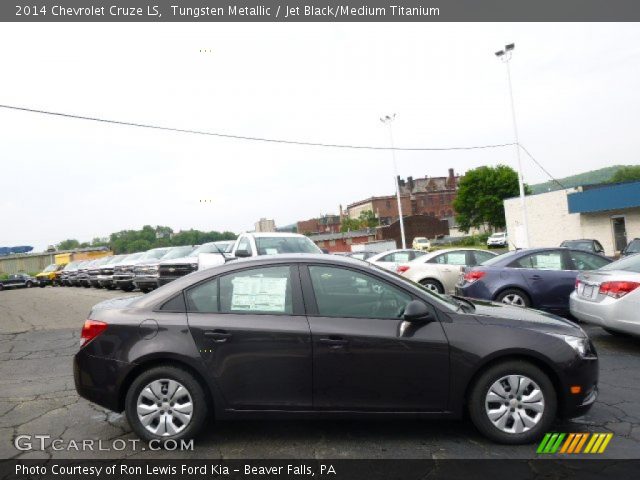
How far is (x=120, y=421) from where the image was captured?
192 inches

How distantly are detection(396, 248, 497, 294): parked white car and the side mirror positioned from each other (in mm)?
8488

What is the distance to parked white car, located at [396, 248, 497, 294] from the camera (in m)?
12.6

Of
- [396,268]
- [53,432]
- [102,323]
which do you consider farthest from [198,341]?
[396,268]

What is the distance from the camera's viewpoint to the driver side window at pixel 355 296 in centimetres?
424

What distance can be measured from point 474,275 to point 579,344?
18.2 feet

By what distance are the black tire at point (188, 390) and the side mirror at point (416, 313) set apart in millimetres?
1727

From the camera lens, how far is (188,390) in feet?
13.4

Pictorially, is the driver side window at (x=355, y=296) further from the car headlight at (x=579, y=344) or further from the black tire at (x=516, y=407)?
the car headlight at (x=579, y=344)

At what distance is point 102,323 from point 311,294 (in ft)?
5.72

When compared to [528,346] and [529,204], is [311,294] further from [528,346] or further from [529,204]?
[529,204]

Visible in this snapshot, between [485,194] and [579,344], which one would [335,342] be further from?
[485,194]

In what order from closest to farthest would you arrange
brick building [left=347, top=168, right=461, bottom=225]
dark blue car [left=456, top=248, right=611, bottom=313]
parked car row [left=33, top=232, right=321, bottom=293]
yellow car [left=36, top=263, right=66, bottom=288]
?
1. dark blue car [left=456, top=248, right=611, bottom=313]
2. parked car row [left=33, top=232, right=321, bottom=293]
3. yellow car [left=36, top=263, right=66, bottom=288]
4. brick building [left=347, top=168, right=461, bottom=225]

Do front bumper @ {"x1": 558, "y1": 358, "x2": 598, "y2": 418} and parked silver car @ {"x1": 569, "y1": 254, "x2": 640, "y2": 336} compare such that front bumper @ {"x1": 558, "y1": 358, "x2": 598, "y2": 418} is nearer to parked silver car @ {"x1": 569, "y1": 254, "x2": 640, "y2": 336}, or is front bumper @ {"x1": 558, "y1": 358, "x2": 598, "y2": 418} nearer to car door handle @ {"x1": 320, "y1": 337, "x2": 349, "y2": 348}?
car door handle @ {"x1": 320, "y1": 337, "x2": 349, "y2": 348}

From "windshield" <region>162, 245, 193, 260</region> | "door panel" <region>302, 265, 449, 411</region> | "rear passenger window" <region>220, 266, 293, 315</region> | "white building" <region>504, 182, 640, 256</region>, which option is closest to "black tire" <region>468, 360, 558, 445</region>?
"door panel" <region>302, 265, 449, 411</region>
